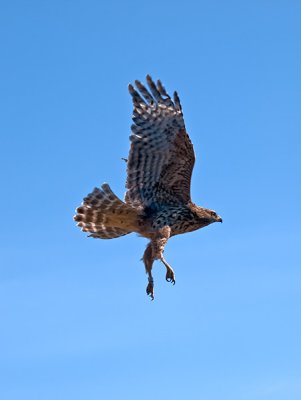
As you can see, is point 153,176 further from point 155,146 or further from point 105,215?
point 105,215

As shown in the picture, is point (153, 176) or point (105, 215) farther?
point (153, 176)

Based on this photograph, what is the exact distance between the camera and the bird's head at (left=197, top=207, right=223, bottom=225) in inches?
750

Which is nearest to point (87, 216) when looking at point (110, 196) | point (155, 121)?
point (110, 196)

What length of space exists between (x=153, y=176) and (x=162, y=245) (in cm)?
129

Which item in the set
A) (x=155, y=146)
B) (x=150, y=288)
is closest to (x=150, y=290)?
(x=150, y=288)

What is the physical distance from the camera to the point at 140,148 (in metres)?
18.6

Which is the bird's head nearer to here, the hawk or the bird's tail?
the hawk

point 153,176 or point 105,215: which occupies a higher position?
point 153,176

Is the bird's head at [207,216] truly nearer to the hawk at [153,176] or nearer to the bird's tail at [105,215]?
the hawk at [153,176]

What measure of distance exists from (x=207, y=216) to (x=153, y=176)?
1.21 meters

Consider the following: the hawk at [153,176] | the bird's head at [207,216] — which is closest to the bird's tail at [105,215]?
the hawk at [153,176]

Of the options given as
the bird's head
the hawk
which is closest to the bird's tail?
the hawk

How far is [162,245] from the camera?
18156mm

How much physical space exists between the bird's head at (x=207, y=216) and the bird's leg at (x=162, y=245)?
0.83m
